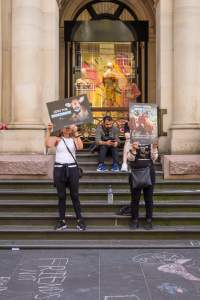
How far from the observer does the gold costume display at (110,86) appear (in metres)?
16.6

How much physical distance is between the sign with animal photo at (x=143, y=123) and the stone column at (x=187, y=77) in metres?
2.32

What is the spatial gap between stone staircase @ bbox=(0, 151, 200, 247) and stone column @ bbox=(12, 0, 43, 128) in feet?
5.52

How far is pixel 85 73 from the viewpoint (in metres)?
16.7

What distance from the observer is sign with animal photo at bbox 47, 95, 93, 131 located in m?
9.76

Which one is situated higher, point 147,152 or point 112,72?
point 112,72

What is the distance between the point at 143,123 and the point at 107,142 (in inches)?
96.8

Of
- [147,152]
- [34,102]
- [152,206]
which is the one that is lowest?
[152,206]

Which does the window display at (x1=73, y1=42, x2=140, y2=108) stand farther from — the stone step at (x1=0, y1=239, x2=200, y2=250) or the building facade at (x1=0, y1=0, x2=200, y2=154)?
the stone step at (x1=0, y1=239, x2=200, y2=250)

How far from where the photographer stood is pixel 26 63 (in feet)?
39.8

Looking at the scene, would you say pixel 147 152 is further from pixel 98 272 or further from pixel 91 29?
pixel 91 29

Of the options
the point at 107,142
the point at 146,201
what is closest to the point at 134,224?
the point at 146,201

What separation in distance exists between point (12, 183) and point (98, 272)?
4.24 m

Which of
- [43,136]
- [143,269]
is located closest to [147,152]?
[143,269]

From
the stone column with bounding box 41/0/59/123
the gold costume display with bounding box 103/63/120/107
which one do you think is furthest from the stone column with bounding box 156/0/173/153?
the gold costume display with bounding box 103/63/120/107
